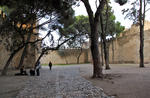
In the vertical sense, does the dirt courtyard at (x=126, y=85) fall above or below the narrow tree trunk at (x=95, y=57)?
below

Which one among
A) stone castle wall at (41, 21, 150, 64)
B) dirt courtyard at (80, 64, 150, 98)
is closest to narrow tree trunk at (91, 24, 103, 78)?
dirt courtyard at (80, 64, 150, 98)

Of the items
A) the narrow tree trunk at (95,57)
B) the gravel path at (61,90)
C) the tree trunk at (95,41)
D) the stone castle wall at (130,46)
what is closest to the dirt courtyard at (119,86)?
the gravel path at (61,90)

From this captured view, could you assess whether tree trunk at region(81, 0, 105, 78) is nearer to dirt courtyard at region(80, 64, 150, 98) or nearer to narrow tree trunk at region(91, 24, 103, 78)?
narrow tree trunk at region(91, 24, 103, 78)

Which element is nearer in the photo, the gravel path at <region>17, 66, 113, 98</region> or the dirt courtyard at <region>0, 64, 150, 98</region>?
the dirt courtyard at <region>0, 64, 150, 98</region>

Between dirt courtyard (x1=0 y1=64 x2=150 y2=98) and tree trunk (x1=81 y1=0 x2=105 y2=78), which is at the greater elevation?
tree trunk (x1=81 y1=0 x2=105 y2=78)

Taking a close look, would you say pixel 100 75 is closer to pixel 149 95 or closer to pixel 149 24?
pixel 149 95

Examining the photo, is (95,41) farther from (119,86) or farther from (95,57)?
(119,86)

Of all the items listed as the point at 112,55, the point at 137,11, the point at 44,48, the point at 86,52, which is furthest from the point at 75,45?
the point at 137,11

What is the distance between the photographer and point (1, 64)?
74.4 feet

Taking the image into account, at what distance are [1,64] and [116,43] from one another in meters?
24.2

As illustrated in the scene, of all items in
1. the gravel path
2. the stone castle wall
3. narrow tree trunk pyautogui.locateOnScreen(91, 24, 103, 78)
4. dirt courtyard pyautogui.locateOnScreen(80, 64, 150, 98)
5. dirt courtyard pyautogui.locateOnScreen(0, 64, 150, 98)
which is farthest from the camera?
the stone castle wall

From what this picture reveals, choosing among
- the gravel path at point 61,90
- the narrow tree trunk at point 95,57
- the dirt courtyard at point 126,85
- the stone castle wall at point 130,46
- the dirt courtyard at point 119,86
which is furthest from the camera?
the stone castle wall at point 130,46

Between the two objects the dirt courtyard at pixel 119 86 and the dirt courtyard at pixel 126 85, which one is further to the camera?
the dirt courtyard at pixel 119 86

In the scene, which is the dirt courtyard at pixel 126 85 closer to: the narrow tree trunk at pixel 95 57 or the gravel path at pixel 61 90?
the gravel path at pixel 61 90
